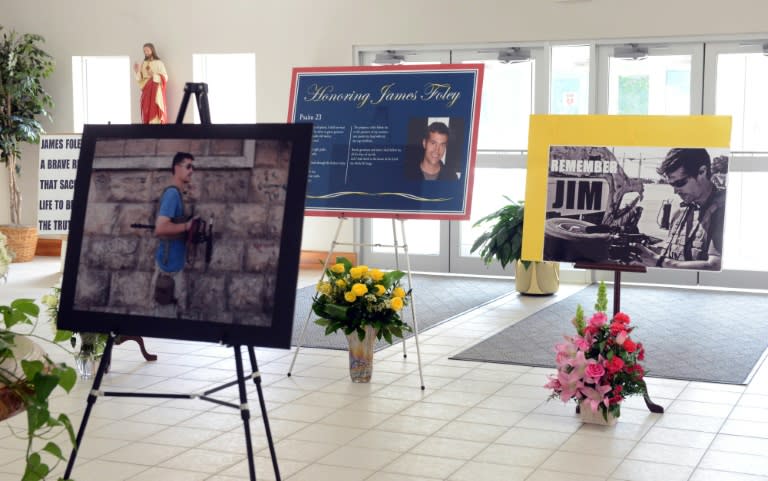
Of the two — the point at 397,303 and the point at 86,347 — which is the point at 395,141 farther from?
the point at 86,347

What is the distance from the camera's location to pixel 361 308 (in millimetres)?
5340

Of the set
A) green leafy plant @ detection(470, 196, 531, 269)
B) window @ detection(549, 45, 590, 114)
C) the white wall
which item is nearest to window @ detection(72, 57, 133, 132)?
the white wall

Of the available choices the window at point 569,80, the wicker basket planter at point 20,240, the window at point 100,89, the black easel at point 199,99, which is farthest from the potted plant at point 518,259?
the black easel at point 199,99

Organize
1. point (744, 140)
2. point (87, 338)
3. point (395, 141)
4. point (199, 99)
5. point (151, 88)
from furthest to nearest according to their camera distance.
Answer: point (151, 88) → point (744, 140) → point (395, 141) → point (87, 338) → point (199, 99)

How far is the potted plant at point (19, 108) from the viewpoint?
10773mm

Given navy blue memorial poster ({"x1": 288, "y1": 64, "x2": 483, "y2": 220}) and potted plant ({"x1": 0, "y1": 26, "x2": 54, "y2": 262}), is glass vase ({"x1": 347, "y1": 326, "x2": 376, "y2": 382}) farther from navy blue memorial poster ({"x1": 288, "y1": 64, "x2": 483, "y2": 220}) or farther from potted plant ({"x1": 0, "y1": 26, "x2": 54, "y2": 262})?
potted plant ({"x1": 0, "y1": 26, "x2": 54, "y2": 262})

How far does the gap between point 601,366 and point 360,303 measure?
1360mm

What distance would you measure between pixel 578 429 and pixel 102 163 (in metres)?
2.42

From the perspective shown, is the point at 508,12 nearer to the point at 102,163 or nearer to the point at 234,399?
the point at 234,399

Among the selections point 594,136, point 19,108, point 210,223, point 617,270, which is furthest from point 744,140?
point 19,108

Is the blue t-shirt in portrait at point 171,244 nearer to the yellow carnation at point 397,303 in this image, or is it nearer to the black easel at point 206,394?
the black easel at point 206,394

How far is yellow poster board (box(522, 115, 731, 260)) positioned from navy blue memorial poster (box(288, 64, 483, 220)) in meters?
0.42

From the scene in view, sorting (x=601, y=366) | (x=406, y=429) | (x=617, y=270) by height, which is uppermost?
(x=617, y=270)

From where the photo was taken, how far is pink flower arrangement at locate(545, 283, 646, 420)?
456 cm
